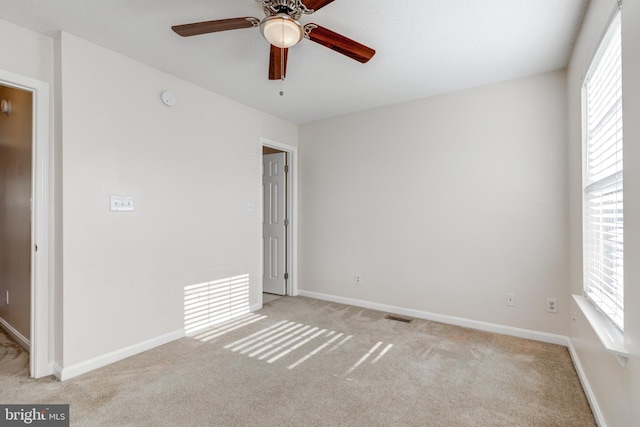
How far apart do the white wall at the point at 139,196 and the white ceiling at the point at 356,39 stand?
0.90 feet

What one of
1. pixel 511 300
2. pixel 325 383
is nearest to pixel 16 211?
pixel 325 383

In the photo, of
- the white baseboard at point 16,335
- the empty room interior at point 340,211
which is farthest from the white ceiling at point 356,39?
the white baseboard at point 16,335

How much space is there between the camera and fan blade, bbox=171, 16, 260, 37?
5.73ft

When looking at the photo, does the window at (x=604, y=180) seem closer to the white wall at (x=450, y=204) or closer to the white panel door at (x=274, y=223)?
the white wall at (x=450, y=204)

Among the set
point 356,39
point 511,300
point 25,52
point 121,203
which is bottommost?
point 511,300

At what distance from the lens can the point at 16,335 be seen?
2945 mm

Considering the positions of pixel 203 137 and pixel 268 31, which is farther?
pixel 203 137

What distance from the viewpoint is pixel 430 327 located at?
331 centimetres

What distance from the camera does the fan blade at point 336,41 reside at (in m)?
1.83

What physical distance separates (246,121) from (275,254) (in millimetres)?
1932

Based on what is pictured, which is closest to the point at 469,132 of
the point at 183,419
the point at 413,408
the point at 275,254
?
the point at 413,408

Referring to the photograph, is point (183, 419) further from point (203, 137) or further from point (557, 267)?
point (557, 267)

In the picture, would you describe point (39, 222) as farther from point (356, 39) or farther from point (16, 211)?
point (356, 39)

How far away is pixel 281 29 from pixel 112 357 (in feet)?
8.80
